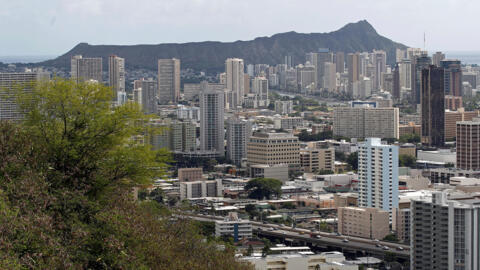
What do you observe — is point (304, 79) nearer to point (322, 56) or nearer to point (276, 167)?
point (322, 56)

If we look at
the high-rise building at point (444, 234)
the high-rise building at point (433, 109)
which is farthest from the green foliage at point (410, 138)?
the high-rise building at point (444, 234)

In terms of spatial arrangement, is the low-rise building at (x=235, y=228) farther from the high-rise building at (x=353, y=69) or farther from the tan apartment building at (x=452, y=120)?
the high-rise building at (x=353, y=69)

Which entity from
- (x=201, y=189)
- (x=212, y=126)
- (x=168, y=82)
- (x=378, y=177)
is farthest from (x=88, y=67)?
(x=378, y=177)

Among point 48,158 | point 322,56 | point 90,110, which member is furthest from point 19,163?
point 322,56

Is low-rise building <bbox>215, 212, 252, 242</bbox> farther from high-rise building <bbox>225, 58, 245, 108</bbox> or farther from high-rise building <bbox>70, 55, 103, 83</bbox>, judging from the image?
high-rise building <bbox>225, 58, 245, 108</bbox>

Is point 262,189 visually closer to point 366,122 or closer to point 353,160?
point 353,160

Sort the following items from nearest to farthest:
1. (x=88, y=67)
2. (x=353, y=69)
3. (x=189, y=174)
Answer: (x=189, y=174) < (x=88, y=67) < (x=353, y=69)
